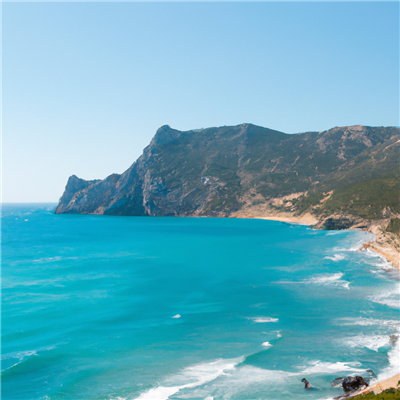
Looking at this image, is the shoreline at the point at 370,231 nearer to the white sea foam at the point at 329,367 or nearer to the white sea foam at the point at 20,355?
the white sea foam at the point at 329,367

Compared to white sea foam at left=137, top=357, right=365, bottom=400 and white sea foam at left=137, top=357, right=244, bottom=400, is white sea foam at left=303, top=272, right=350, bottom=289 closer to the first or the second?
white sea foam at left=137, top=357, right=365, bottom=400

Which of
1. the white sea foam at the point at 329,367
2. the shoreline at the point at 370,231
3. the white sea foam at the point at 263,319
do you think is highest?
the shoreline at the point at 370,231

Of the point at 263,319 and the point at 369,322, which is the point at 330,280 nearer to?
A: the point at 369,322

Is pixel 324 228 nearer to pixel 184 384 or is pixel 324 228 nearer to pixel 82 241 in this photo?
pixel 82 241

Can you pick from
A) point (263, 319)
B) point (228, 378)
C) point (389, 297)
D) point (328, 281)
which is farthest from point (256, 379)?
point (328, 281)

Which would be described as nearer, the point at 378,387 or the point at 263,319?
the point at 378,387

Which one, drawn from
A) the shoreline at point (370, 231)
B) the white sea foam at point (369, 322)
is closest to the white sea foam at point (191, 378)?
the white sea foam at point (369, 322)
